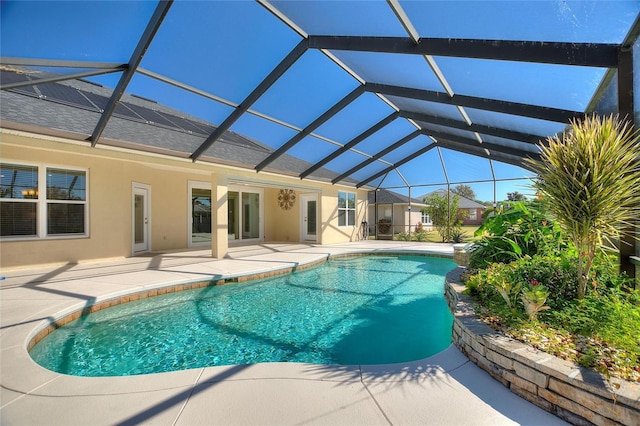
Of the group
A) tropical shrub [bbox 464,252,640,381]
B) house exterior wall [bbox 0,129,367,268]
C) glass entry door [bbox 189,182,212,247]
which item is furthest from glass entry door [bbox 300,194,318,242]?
tropical shrub [bbox 464,252,640,381]

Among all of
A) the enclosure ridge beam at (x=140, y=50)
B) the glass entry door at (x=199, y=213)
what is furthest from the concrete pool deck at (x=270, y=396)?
the glass entry door at (x=199, y=213)

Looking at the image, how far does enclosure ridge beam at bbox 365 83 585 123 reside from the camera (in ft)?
20.1

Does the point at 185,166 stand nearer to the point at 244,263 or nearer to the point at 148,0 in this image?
the point at 244,263

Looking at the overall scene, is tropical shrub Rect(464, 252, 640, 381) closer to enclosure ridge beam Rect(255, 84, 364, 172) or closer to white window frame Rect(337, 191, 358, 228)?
enclosure ridge beam Rect(255, 84, 364, 172)

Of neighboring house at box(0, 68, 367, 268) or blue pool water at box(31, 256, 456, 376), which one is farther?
neighboring house at box(0, 68, 367, 268)

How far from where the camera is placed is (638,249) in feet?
12.3

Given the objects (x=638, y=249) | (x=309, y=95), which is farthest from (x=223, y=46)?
(x=638, y=249)

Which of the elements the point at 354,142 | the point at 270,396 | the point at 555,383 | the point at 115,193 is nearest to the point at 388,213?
the point at 354,142

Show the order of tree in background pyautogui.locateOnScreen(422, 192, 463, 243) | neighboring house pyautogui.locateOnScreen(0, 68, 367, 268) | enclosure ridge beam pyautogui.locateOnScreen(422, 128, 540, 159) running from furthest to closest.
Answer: tree in background pyautogui.locateOnScreen(422, 192, 463, 243) → enclosure ridge beam pyautogui.locateOnScreen(422, 128, 540, 159) → neighboring house pyautogui.locateOnScreen(0, 68, 367, 268)

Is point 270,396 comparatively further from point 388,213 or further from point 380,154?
point 388,213

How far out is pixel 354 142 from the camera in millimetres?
11180

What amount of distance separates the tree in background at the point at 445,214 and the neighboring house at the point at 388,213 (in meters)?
1.42

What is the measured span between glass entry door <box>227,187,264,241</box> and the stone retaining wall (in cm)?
1303

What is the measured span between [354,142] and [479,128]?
4.22m
